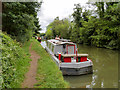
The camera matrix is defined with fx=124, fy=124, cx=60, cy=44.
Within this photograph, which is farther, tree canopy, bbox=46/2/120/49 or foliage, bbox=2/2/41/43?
tree canopy, bbox=46/2/120/49

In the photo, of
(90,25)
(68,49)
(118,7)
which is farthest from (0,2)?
(90,25)

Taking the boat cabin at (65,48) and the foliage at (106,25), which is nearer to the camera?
the boat cabin at (65,48)

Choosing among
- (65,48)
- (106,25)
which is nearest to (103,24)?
(106,25)

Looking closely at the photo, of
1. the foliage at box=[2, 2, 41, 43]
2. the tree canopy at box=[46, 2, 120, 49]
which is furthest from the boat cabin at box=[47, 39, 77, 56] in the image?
the tree canopy at box=[46, 2, 120, 49]

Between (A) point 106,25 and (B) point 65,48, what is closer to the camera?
(B) point 65,48

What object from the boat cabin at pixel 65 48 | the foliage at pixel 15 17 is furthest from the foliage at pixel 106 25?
the foliage at pixel 15 17

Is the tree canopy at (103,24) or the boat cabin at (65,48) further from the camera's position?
the tree canopy at (103,24)

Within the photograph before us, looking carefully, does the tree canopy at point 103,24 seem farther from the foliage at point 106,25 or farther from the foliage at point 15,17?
the foliage at point 15,17

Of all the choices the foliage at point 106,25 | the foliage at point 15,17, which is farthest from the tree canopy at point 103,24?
the foliage at point 15,17

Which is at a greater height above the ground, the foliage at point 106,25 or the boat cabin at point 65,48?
the foliage at point 106,25

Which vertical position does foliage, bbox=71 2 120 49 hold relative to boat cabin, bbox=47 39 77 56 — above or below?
above

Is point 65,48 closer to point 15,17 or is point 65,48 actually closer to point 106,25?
point 15,17

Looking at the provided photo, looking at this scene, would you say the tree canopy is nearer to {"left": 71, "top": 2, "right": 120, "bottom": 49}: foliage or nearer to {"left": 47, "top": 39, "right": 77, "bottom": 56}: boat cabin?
{"left": 71, "top": 2, "right": 120, "bottom": 49}: foliage

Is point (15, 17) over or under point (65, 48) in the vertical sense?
over
